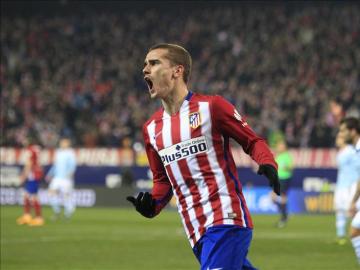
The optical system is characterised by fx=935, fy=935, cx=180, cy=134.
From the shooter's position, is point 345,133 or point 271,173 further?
point 345,133

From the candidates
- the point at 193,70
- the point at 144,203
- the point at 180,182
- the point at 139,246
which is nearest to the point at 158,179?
the point at 144,203

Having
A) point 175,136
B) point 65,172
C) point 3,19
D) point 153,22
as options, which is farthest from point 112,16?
point 175,136

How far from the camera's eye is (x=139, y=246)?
58.7ft

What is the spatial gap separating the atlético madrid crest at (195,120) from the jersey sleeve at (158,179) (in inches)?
17.8

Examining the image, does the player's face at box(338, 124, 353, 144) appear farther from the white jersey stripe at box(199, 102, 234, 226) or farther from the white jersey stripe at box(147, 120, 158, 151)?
the white jersey stripe at box(199, 102, 234, 226)

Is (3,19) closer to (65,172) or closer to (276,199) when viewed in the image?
(65,172)

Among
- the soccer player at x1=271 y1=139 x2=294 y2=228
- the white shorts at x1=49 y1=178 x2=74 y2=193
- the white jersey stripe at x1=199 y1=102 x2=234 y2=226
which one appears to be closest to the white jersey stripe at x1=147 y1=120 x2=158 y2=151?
the white jersey stripe at x1=199 y1=102 x2=234 y2=226

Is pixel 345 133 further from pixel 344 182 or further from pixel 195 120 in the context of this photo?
pixel 195 120

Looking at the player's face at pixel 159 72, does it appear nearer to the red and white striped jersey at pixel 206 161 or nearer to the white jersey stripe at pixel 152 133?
the red and white striped jersey at pixel 206 161

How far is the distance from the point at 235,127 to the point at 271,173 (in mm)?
600

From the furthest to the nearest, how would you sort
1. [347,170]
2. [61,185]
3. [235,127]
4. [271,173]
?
[61,185]
[347,170]
[235,127]
[271,173]

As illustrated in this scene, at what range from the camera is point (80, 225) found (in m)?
24.3

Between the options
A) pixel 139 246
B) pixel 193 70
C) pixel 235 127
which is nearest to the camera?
pixel 235 127

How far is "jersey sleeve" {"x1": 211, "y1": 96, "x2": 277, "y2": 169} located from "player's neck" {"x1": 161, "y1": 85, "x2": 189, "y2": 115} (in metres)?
0.26
